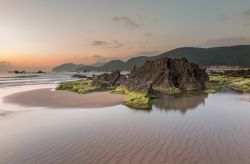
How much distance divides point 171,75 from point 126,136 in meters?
21.4

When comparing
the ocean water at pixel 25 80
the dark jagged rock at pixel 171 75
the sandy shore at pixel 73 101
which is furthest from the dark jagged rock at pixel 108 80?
the ocean water at pixel 25 80

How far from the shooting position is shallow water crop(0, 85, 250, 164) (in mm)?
8633

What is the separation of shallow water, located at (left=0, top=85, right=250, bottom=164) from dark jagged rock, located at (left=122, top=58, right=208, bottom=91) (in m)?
13.0

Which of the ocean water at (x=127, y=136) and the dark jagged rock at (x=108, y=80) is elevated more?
the dark jagged rock at (x=108, y=80)

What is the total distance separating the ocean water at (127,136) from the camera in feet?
28.3

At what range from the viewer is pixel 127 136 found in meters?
11.3

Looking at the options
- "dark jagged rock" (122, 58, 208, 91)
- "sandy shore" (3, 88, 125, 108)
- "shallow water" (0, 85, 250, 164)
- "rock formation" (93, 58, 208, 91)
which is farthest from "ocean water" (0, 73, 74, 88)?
"shallow water" (0, 85, 250, 164)

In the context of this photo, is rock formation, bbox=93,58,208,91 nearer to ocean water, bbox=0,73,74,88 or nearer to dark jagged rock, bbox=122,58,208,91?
dark jagged rock, bbox=122,58,208,91

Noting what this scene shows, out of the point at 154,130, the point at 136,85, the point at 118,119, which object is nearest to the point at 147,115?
the point at 118,119

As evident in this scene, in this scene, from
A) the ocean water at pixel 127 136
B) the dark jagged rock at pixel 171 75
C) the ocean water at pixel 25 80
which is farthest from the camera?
the ocean water at pixel 25 80

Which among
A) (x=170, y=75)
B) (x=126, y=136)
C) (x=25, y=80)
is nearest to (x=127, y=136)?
(x=126, y=136)

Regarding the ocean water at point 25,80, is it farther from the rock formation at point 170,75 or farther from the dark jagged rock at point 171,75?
the dark jagged rock at point 171,75

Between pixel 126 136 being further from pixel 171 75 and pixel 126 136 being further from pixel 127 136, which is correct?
pixel 171 75

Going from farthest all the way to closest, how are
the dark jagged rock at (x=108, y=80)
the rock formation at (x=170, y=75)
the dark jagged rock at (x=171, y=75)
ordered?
the dark jagged rock at (x=108, y=80) → the dark jagged rock at (x=171, y=75) → the rock formation at (x=170, y=75)
